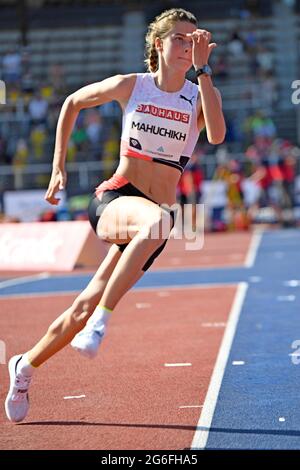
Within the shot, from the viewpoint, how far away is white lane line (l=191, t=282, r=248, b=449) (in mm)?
4734

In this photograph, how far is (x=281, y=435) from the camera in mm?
4719

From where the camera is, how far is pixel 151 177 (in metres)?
5.23

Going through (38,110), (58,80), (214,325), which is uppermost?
(214,325)

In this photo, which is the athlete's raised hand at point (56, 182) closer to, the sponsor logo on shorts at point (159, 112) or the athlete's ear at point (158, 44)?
the sponsor logo on shorts at point (159, 112)

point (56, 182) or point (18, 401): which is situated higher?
point (56, 182)

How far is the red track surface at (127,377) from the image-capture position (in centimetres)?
486

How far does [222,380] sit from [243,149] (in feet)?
68.5

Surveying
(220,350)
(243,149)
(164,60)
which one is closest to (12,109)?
(243,149)

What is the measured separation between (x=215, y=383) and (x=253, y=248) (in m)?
12.5

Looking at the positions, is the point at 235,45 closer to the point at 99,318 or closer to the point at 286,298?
the point at 286,298

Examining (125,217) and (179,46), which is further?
(179,46)

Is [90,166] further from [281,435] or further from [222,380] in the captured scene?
[281,435]

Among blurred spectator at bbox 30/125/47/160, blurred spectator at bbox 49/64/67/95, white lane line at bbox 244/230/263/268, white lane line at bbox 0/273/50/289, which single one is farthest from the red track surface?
blurred spectator at bbox 49/64/67/95

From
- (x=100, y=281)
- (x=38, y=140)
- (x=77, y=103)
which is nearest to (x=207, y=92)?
(x=77, y=103)
